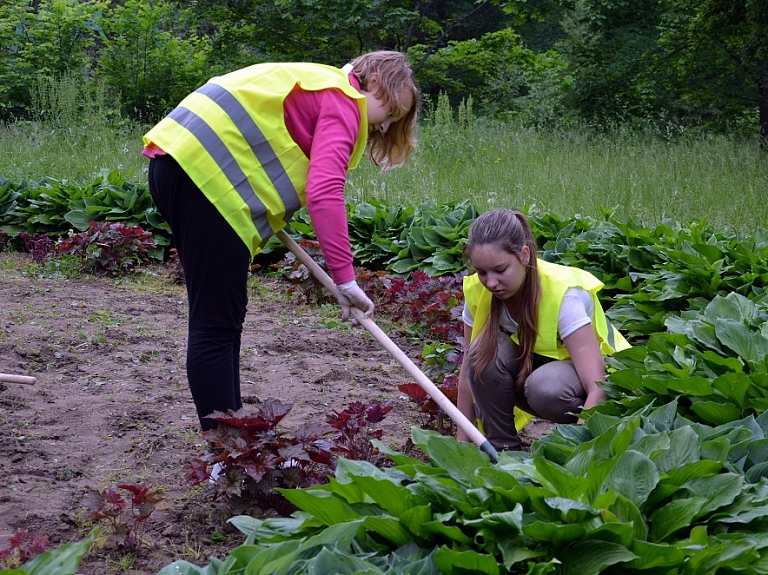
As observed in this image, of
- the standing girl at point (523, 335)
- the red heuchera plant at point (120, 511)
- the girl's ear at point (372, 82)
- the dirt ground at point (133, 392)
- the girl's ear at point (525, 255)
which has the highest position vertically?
the girl's ear at point (372, 82)

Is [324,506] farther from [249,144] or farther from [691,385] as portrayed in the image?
[249,144]

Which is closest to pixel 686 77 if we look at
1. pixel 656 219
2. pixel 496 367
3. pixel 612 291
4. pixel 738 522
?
pixel 656 219

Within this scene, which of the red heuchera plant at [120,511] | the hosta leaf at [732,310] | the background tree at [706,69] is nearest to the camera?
the red heuchera plant at [120,511]

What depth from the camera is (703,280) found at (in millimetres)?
4457

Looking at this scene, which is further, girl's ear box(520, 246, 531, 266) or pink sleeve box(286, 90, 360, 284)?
girl's ear box(520, 246, 531, 266)

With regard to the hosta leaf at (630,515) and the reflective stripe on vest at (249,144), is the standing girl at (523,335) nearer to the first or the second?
the reflective stripe on vest at (249,144)

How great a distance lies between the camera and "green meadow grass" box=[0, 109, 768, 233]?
7.42 m

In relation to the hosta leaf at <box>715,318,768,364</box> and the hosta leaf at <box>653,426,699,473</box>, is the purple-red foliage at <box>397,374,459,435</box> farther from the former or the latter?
the hosta leaf at <box>653,426,699,473</box>

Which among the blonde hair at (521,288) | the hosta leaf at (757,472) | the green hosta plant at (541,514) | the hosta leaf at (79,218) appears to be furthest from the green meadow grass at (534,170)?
Result: the green hosta plant at (541,514)

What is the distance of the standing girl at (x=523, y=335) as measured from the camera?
9.65 ft

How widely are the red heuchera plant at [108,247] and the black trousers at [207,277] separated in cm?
437

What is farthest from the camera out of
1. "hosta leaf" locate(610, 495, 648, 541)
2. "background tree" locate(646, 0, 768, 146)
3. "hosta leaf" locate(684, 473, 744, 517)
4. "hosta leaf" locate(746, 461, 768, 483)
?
"background tree" locate(646, 0, 768, 146)

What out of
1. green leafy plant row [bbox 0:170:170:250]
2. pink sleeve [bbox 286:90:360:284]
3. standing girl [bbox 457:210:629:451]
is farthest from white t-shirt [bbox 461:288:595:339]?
green leafy plant row [bbox 0:170:170:250]

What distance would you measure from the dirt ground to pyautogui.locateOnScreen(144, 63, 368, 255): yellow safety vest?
3.42ft
